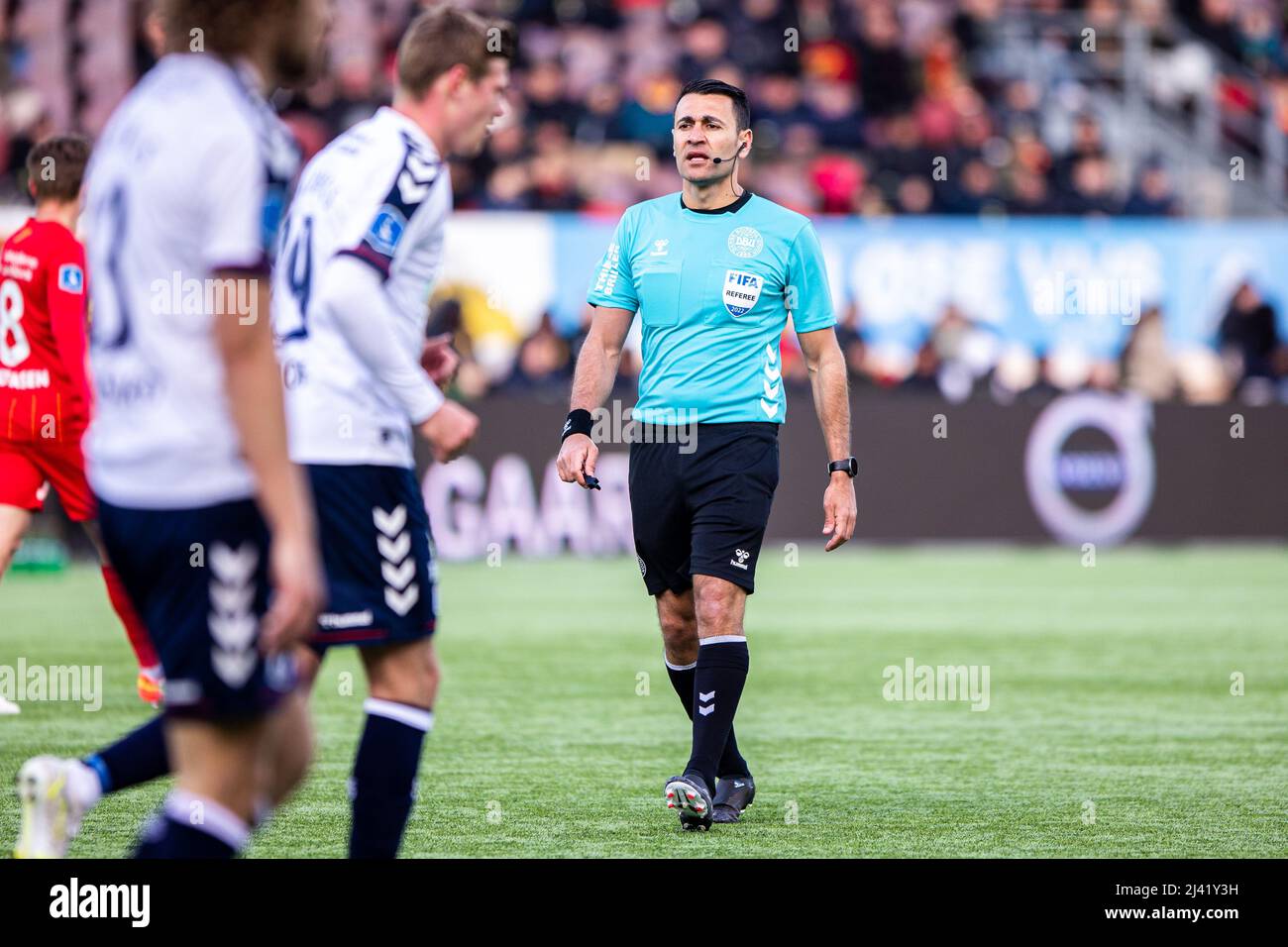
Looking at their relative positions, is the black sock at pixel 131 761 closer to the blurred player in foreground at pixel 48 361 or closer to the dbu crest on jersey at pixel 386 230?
the dbu crest on jersey at pixel 386 230

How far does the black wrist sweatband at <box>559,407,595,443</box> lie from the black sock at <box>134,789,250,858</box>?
2.96 m

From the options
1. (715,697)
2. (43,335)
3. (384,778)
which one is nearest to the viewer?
(384,778)

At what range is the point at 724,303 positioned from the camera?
6574 millimetres

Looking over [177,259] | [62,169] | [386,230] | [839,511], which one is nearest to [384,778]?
[386,230]

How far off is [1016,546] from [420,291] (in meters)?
15.3

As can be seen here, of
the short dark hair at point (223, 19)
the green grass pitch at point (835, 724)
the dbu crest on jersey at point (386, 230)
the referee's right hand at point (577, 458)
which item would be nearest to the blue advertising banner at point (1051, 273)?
the green grass pitch at point (835, 724)

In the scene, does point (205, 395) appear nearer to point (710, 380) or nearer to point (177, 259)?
point (177, 259)

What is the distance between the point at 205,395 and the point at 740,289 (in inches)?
133

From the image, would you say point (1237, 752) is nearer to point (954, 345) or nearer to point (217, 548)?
point (217, 548)

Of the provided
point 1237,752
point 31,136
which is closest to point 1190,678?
point 1237,752

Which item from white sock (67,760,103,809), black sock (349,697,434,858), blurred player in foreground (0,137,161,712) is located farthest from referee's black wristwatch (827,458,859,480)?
blurred player in foreground (0,137,161,712)

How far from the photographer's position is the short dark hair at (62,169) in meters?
7.75

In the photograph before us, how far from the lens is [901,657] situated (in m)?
11.1
